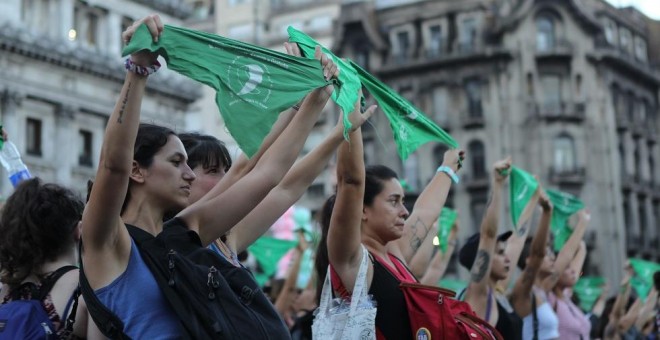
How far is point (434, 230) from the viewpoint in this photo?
795 cm

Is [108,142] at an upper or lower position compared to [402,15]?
lower

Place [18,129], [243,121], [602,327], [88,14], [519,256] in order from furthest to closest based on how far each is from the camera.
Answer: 1. [88,14]
2. [18,129]
3. [602,327]
4. [519,256]
5. [243,121]

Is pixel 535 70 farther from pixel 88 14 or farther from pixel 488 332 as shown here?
pixel 488 332

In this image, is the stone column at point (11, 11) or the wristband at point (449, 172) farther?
the stone column at point (11, 11)

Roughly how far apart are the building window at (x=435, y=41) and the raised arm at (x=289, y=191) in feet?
168

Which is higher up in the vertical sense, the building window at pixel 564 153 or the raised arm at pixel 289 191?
the building window at pixel 564 153

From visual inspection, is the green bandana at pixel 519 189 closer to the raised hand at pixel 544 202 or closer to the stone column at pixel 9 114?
the raised hand at pixel 544 202

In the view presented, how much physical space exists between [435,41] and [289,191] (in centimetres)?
5207

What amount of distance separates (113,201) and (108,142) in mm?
220

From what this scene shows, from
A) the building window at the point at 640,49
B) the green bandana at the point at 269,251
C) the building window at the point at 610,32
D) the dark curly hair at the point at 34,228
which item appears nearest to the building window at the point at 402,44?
the building window at the point at 610,32

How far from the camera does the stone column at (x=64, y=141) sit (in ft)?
125

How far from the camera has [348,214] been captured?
518cm

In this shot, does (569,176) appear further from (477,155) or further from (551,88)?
(477,155)

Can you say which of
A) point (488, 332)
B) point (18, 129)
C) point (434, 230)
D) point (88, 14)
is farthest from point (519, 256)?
point (88, 14)
